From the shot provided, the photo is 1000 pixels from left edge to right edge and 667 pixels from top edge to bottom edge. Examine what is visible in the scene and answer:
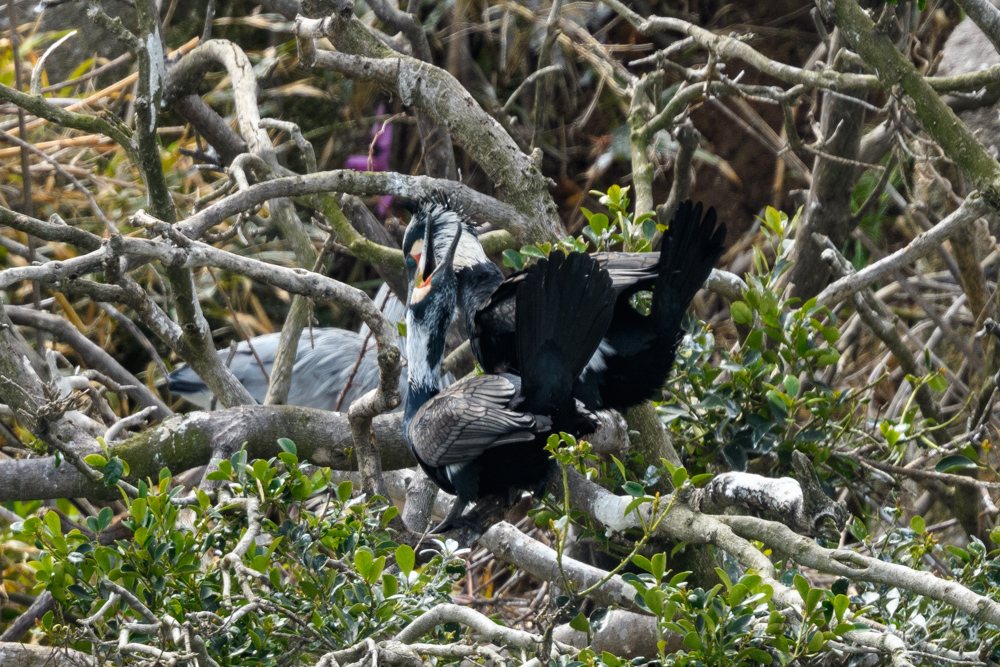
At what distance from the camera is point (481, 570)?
3.66m

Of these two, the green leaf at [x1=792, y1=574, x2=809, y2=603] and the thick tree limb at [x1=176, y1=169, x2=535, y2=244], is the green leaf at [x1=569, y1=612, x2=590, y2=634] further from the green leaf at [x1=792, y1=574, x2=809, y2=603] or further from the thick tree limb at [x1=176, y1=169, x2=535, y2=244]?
the thick tree limb at [x1=176, y1=169, x2=535, y2=244]

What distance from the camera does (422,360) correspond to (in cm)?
228

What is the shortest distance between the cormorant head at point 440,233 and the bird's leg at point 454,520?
54 cm

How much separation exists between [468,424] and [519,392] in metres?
0.16

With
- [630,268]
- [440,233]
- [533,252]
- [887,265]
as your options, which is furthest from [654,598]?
[887,265]

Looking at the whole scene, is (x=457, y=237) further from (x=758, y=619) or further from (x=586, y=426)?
(x=758, y=619)

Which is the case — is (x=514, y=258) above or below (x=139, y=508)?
above

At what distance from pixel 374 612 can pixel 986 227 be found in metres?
2.45

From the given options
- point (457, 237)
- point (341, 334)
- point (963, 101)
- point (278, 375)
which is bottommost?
point (341, 334)

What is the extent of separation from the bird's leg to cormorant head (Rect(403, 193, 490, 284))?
537mm

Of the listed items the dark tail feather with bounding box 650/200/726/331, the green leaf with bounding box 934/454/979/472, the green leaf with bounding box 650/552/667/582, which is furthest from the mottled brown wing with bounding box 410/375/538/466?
the green leaf with bounding box 934/454/979/472

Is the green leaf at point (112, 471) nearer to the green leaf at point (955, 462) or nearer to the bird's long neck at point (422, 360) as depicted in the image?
the bird's long neck at point (422, 360)

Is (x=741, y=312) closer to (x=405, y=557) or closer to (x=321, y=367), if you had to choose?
(x=405, y=557)

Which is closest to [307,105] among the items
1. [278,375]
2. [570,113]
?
[570,113]
